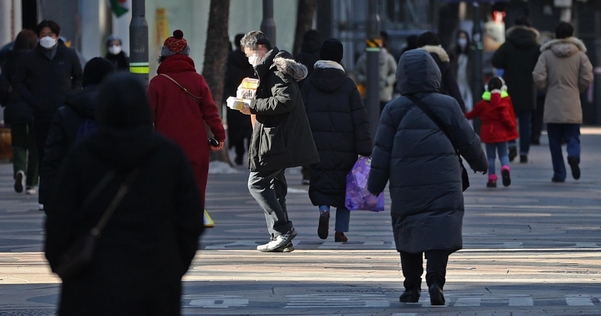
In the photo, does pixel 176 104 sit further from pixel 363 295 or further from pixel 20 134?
pixel 20 134

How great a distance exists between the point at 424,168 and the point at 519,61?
525 inches

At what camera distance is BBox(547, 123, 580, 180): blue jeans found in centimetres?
1717

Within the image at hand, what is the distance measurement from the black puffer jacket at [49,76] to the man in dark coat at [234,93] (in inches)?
226

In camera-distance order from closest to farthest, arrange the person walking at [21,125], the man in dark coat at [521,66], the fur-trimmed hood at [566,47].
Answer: the person walking at [21,125] → the fur-trimmed hood at [566,47] → the man in dark coat at [521,66]

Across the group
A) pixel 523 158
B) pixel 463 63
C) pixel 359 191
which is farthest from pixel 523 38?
pixel 359 191

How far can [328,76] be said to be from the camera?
11414mm

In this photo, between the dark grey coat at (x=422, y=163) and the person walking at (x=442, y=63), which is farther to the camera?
the person walking at (x=442, y=63)

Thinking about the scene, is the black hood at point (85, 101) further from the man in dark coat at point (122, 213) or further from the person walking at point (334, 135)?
the man in dark coat at point (122, 213)

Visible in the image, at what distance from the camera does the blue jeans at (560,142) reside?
56.3 feet

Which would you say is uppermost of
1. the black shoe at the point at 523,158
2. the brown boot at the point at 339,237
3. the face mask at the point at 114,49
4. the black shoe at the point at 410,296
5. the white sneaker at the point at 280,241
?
the face mask at the point at 114,49

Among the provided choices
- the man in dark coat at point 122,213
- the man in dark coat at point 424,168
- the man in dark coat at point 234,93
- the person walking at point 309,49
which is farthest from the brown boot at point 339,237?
the man in dark coat at point 234,93

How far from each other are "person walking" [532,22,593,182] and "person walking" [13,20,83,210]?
5.79 m

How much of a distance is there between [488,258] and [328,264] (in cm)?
114

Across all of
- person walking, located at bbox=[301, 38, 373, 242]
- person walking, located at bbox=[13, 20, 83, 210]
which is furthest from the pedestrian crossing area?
person walking, located at bbox=[13, 20, 83, 210]
